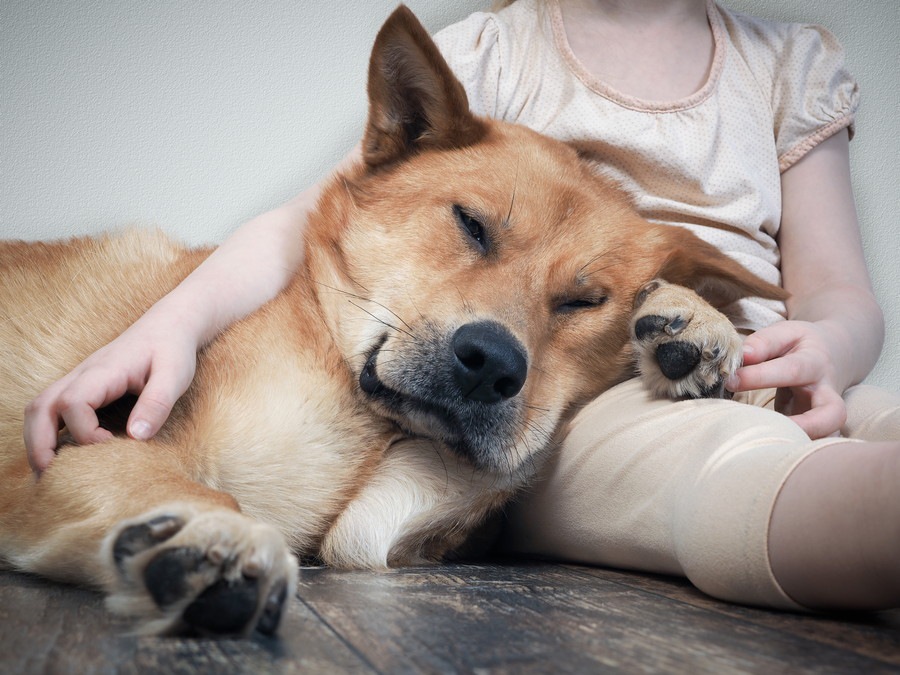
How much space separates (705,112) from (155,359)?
157 centimetres

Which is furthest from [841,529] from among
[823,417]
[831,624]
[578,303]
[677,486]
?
[578,303]

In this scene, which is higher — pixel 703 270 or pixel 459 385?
pixel 703 270

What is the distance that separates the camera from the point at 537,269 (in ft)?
4.90

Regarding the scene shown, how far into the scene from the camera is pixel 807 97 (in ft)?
6.99

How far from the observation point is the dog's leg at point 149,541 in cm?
80

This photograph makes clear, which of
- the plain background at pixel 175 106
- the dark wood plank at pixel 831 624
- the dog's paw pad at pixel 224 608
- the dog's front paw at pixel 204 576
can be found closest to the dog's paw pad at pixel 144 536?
the dog's front paw at pixel 204 576

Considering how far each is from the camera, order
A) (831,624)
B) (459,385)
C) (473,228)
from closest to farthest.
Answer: (831,624) < (459,385) < (473,228)

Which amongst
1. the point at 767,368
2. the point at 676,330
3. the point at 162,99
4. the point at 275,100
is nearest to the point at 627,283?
the point at 676,330

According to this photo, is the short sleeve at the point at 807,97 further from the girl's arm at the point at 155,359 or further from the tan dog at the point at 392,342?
the girl's arm at the point at 155,359

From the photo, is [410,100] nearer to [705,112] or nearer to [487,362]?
[487,362]

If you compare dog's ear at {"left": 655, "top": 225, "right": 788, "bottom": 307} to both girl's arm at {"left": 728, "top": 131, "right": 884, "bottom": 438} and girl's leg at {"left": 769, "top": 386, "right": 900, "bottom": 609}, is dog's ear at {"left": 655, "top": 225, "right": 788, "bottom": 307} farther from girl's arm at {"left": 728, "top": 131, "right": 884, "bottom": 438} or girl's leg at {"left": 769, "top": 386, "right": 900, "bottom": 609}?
girl's leg at {"left": 769, "top": 386, "right": 900, "bottom": 609}

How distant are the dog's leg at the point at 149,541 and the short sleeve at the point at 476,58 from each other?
1.35m

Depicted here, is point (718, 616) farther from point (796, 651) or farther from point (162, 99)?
point (162, 99)

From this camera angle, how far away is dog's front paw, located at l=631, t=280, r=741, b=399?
1.39 m
